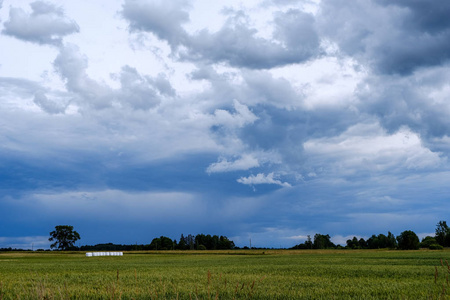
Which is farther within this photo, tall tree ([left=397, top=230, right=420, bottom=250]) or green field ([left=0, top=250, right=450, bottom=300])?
tall tree ([left=397, top=230, right=420, bottom=250])

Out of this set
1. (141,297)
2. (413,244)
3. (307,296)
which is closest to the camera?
(307,296)

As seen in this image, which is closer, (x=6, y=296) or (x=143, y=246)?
(x=6, y=296)

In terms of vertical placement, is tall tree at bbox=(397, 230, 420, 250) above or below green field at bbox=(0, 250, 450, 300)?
below

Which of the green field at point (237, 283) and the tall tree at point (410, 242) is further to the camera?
the tall tree at point (410, 242)

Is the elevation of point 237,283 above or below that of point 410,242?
above

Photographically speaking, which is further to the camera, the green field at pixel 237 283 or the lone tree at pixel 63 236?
the lone tree at pixel 63 236

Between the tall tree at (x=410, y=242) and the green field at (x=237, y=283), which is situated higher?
the green field at (x=237, y=283)

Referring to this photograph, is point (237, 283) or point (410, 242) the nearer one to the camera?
point (237, 283)

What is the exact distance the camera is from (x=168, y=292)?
1121cm

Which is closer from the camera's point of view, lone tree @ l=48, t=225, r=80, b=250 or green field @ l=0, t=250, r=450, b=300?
green field @ l=0, t=250, r=450, b=300

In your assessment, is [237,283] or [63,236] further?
[63,236]

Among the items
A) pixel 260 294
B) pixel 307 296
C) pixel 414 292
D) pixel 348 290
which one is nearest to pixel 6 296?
pixel 260 294

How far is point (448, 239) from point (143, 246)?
492 feet

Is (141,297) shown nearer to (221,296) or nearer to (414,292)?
(221,296)
